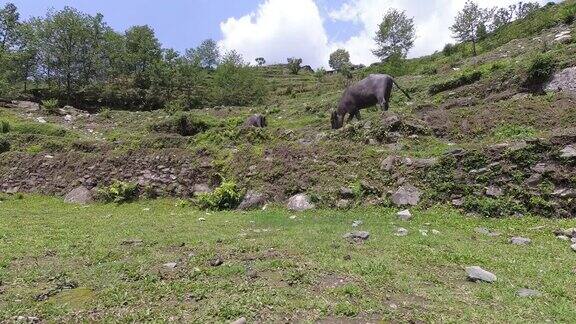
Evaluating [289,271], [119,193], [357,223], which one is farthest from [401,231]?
[119,193]

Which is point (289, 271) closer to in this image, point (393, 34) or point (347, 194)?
point (347, 194)

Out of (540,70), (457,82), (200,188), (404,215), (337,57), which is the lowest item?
(404,215)

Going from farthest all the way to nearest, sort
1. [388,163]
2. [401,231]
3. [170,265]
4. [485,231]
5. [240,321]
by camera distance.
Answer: [388,163] < [485,231] < [401,231] < [170,265] < [240,321]

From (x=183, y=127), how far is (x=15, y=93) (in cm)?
3424

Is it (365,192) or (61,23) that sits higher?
(61,23)

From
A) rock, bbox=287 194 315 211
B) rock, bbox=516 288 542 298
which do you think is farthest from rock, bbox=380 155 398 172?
rock, bbox=516 288 542 298

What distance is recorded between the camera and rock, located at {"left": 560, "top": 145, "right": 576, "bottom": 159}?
12.5m

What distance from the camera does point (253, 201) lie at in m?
15.5

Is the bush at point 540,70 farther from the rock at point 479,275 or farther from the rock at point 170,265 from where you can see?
the rock at point 170,265

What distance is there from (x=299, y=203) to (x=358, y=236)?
4.41 metres

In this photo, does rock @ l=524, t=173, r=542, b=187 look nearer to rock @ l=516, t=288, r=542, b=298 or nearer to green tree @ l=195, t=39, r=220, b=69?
rock @ l=516, t=288, r=542, b=298

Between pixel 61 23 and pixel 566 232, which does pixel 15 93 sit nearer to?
pixel 61 23

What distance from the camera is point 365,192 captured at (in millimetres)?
14250

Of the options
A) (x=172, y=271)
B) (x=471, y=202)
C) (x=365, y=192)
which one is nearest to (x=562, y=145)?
(x=471, y=202)
